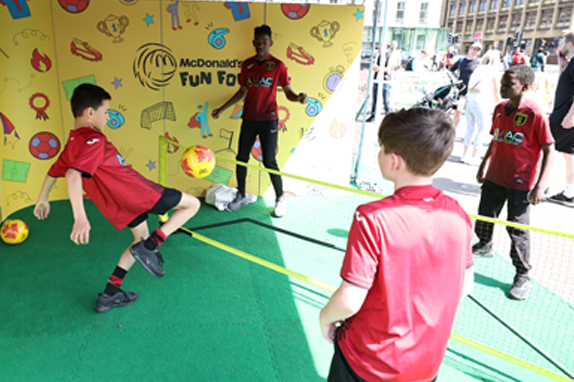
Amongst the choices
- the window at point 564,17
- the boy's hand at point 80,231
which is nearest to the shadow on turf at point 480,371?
the boy's hand at point 80,231

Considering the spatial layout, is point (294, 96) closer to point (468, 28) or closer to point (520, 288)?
point (520, 288)

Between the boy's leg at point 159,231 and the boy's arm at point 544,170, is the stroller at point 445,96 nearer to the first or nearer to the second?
the boy's arm at point 544,170

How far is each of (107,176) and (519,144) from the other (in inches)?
140

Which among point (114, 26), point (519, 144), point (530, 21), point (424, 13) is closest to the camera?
point (519, 144)

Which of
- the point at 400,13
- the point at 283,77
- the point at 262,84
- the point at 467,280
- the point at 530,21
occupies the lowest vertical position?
the point at 467,280

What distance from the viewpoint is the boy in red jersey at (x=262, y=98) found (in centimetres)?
523

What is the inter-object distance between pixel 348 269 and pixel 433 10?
6662 centimetres

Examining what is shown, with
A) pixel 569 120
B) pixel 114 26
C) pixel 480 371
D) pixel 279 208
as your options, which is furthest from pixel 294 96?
pixel 569 120

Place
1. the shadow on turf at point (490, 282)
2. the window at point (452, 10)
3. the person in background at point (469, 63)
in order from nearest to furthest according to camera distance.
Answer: the shadow on turf at point (490, 282) → the person in background at point (469, 63) → the window at point (452, 10)

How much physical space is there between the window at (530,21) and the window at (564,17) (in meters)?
5.45

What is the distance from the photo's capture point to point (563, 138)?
19.6 feet

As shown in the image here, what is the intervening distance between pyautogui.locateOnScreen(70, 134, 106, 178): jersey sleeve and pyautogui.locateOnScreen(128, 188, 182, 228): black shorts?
1.73 feet

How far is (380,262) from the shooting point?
1.33 metres

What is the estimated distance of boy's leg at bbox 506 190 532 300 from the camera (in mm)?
3803
